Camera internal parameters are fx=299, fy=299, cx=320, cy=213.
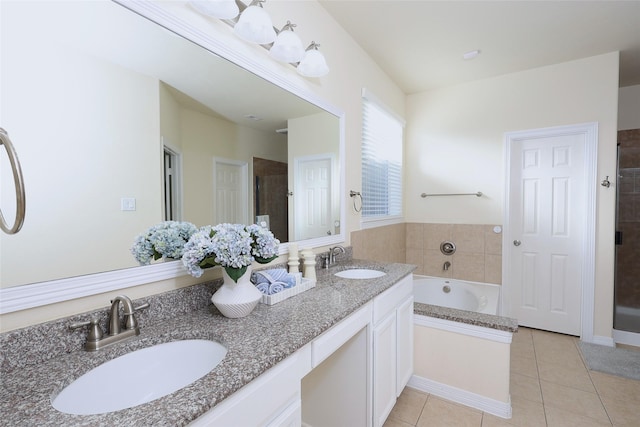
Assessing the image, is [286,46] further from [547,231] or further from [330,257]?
[547,231]

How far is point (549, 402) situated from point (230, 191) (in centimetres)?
244

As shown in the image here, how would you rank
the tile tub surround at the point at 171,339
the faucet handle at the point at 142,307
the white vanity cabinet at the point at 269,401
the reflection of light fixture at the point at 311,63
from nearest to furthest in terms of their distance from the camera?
1. the tile tub surround at the point at 171,339
2. the white vanity cabinet at the point at 269,401
3. the faucet handle at the point at 142,307
4. the reflection of light fixture at the point at 311,63

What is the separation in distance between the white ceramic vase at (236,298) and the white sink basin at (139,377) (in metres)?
0.15

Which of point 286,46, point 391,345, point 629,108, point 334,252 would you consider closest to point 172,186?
point 286,46

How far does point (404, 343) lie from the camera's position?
6.41 feet

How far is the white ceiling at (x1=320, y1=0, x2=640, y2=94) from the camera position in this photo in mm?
2064

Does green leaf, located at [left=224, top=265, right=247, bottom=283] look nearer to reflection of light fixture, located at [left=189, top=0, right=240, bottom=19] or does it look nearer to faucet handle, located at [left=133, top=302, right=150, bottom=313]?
faucet handle, located at [left=133, top=302, right=150, bottom=313]

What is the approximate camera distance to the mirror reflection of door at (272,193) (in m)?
1.60

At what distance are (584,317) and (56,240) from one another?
390cm

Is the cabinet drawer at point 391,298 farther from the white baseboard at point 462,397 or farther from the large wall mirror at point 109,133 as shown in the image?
the large wall mirror at point 109,133

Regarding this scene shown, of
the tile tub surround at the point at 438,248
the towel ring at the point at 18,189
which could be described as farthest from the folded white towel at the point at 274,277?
the tile tub surround at the point at 438,248

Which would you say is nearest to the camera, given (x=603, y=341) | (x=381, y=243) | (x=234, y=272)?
(x=234, y=272)

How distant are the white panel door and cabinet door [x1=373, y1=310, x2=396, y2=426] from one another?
2113 mm

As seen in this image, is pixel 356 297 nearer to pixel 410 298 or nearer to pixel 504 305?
pixel 410 298
